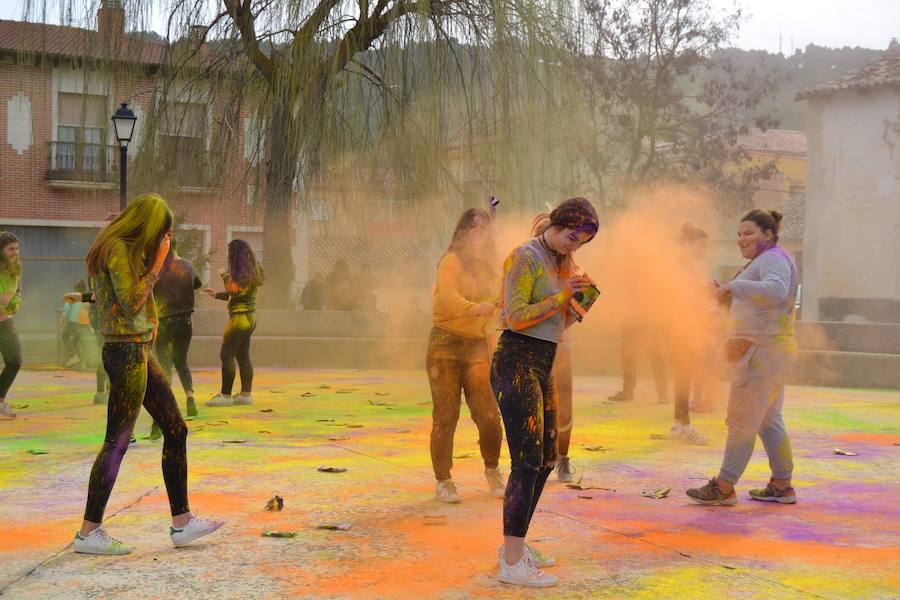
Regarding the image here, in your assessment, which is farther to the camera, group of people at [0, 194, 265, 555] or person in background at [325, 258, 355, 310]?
person in background at [325, 258, 355, 310]

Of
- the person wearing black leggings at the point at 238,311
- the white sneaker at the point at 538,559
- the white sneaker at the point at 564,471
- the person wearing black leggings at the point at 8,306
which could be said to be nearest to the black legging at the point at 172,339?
the person wearing black leggings at the point at 238,311

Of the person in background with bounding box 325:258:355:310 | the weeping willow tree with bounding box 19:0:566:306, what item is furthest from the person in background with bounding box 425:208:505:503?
the person in background with bounding box 325:258:355:310

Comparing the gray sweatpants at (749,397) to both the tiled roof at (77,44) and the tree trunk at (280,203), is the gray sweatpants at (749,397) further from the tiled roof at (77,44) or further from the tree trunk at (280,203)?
the tiled roof at (77,44)

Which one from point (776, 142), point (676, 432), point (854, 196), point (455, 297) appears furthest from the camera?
point (776, 142)

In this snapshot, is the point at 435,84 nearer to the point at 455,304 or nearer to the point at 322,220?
the point at 322,220

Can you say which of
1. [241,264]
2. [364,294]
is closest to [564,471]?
[241,264]

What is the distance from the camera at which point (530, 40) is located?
1503cm

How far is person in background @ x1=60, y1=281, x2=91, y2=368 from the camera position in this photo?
51.3 feet

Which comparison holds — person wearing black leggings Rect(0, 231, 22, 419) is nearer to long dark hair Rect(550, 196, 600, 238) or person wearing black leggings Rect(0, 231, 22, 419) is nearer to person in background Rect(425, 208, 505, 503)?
person in background Rect(425, 208, 505, 503)

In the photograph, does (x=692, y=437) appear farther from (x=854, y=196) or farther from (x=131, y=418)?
(x=854, y=196)

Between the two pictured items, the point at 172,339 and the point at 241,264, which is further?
the point at 241,264

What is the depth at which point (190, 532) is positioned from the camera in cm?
495

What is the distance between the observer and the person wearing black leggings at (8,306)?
9.46 m

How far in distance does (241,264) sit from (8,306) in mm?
2186
